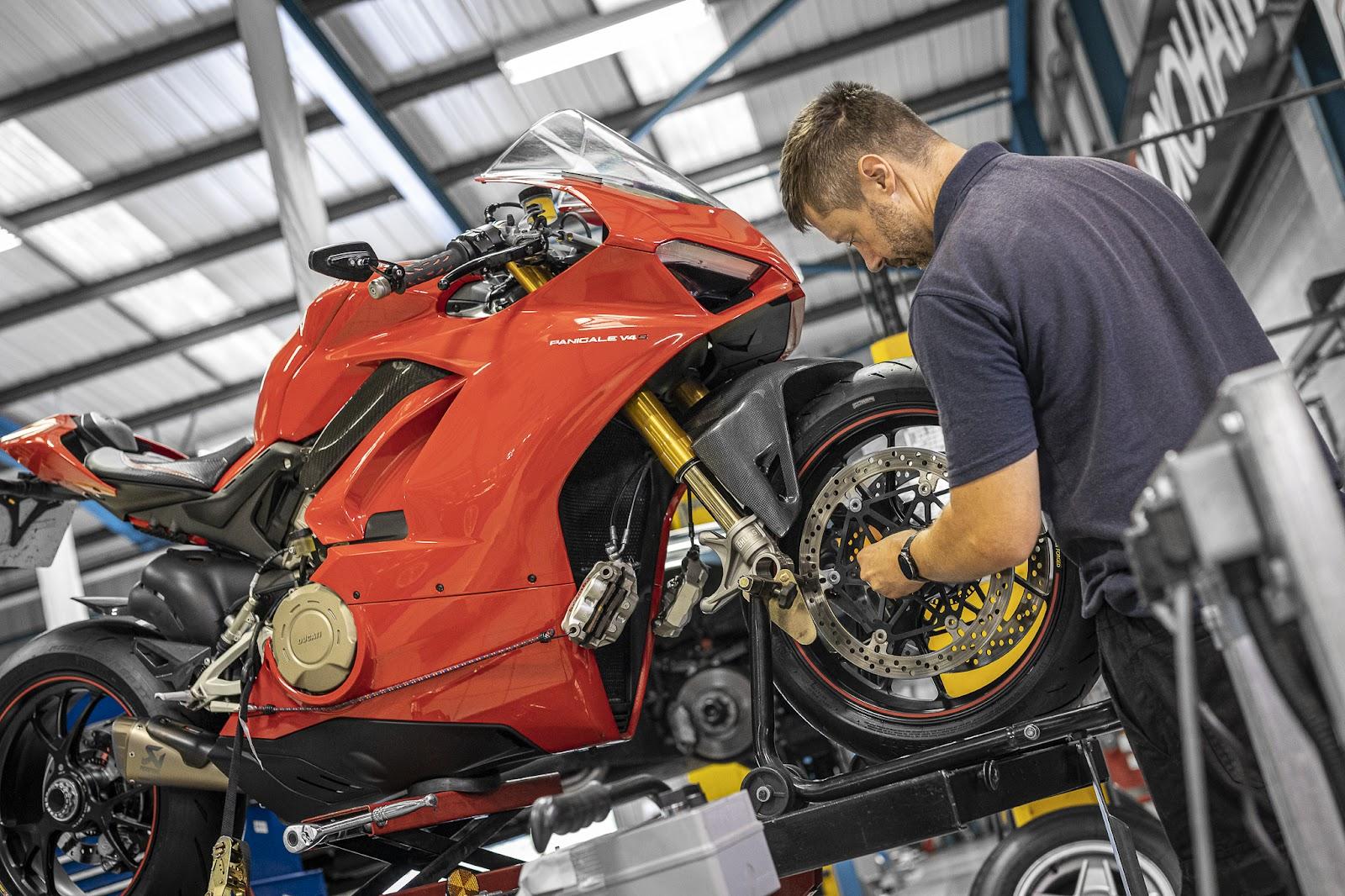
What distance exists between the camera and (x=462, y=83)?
9.88 meters

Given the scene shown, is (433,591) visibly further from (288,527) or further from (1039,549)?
(1039,549)

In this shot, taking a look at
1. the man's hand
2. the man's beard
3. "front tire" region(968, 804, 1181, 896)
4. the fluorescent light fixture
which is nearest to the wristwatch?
the man's hand

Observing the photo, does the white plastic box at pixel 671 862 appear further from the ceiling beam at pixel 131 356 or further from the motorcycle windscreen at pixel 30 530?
the ceiling beam at pixel 131 356

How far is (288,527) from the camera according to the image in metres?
2.78

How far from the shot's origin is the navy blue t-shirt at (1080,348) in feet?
5.37

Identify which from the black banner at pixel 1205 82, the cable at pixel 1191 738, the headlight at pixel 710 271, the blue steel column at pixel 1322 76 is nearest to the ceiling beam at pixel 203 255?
the black banner at pixel 1205 82

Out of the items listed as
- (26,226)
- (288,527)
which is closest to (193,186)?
(26,226)

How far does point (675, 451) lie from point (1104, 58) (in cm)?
851

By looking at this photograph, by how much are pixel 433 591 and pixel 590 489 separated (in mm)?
395

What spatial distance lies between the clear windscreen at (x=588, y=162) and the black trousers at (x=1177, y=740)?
1226mm

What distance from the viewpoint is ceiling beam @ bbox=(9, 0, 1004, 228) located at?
32.3 feet

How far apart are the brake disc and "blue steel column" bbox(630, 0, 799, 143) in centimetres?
749

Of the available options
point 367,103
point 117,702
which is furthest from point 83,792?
point 367,103

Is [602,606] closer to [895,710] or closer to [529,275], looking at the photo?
[895,710]
